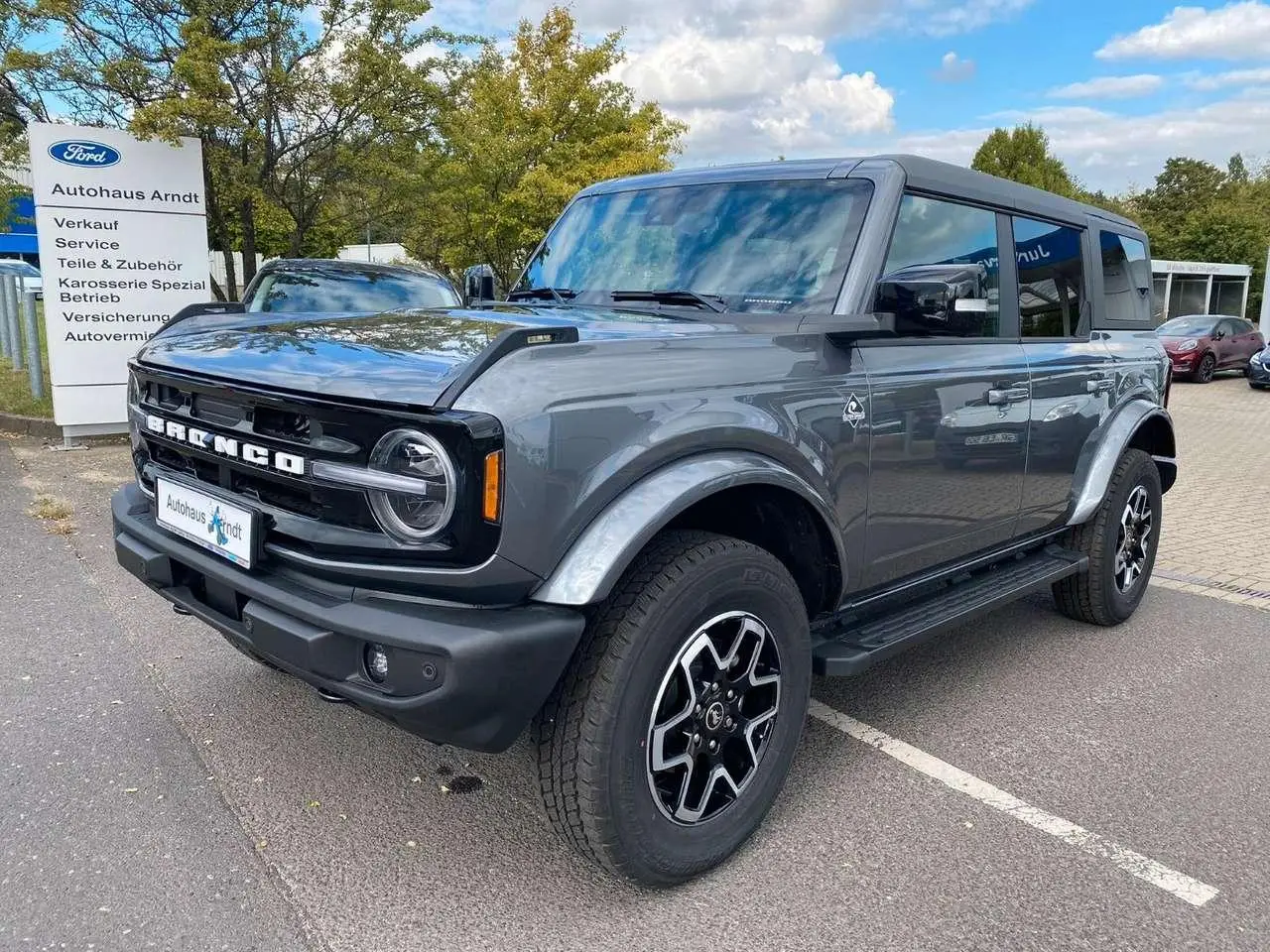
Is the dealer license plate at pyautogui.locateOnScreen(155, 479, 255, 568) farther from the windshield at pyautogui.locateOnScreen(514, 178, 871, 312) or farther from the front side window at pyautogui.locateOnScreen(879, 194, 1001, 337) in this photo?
the front side window at pyautogui.locateOnScreen(879, 194, 1001, 337)

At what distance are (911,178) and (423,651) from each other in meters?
2.31

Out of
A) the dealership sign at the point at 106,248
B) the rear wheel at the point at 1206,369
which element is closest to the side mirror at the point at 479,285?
the dealership sign at the point at 106,248

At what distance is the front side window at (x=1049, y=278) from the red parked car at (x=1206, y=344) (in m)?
17.0

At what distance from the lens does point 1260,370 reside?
18.4 meters

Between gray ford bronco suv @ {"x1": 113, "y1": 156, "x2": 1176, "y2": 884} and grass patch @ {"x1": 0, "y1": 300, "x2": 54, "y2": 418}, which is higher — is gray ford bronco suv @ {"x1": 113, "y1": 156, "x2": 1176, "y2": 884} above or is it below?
above

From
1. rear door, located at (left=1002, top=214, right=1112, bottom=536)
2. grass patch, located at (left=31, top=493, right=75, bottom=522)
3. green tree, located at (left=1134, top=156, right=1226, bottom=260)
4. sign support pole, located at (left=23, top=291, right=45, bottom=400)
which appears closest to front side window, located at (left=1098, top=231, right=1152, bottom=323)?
rear door, located at (left=1002, top=214, right=1112, bottom=536)

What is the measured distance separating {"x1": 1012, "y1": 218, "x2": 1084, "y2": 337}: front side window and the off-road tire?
2.58 ft

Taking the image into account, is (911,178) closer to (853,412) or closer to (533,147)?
(853,412)

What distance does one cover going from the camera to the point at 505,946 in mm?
2291

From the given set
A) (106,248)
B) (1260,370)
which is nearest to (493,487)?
(106,248)

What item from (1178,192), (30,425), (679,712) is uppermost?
(1178,192)

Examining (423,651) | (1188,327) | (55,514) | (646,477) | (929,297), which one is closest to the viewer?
(423,651)

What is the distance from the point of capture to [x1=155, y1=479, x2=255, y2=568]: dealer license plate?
2.43 meters

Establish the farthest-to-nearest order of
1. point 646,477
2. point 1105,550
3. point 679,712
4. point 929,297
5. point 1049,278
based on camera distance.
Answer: point 1105,550 → point 1049,278 → point 929,297 → point 679,712 → point 646,477
